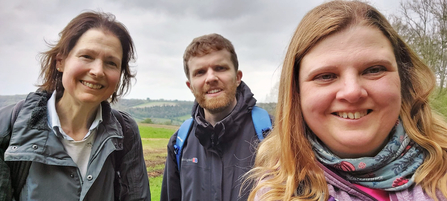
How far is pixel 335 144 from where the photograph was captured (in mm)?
1281

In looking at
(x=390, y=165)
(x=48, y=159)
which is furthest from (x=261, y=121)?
(x=48, y=159)

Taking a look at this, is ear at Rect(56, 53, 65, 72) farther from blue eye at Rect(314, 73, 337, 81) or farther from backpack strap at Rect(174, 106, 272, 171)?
blue eye at Rect(314, 73, 337, 81)

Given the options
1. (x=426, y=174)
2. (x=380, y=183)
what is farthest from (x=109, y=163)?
(x=426, y=174)

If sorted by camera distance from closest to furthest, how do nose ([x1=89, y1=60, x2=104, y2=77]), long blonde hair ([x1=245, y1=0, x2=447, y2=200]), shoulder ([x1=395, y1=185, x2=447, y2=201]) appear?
shoulder ([x1=395, y1=185, x2=447, y2=201]) → long blonde hair ([x1=245, y1=0, x2=447, y2=200]) → nose ([x1=89, y1=60, x2=104, y2=77])

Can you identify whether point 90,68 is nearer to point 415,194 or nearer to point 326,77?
point 326,77

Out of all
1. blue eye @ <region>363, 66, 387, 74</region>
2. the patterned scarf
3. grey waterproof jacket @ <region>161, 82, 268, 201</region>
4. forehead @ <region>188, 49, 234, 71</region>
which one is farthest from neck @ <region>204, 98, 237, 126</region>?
blue eye @ <region>363, 66, 387, 74</region>

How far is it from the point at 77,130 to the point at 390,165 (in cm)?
258

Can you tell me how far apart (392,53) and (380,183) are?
67cm

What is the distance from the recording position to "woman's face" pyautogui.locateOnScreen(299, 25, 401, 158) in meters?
1.16

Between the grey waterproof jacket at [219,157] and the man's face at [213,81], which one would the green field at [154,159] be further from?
the man's face at [213,81]

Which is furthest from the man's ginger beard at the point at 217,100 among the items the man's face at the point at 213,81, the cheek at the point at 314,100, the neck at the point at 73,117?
the cheek at the point at 314,100

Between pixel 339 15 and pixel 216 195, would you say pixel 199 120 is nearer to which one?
pixel 216 195

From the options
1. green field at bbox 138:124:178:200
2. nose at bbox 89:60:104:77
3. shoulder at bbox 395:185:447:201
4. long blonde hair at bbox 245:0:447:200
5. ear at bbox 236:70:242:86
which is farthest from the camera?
green field at bbox 138:124:178:200

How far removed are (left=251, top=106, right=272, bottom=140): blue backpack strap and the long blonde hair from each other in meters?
0.92
